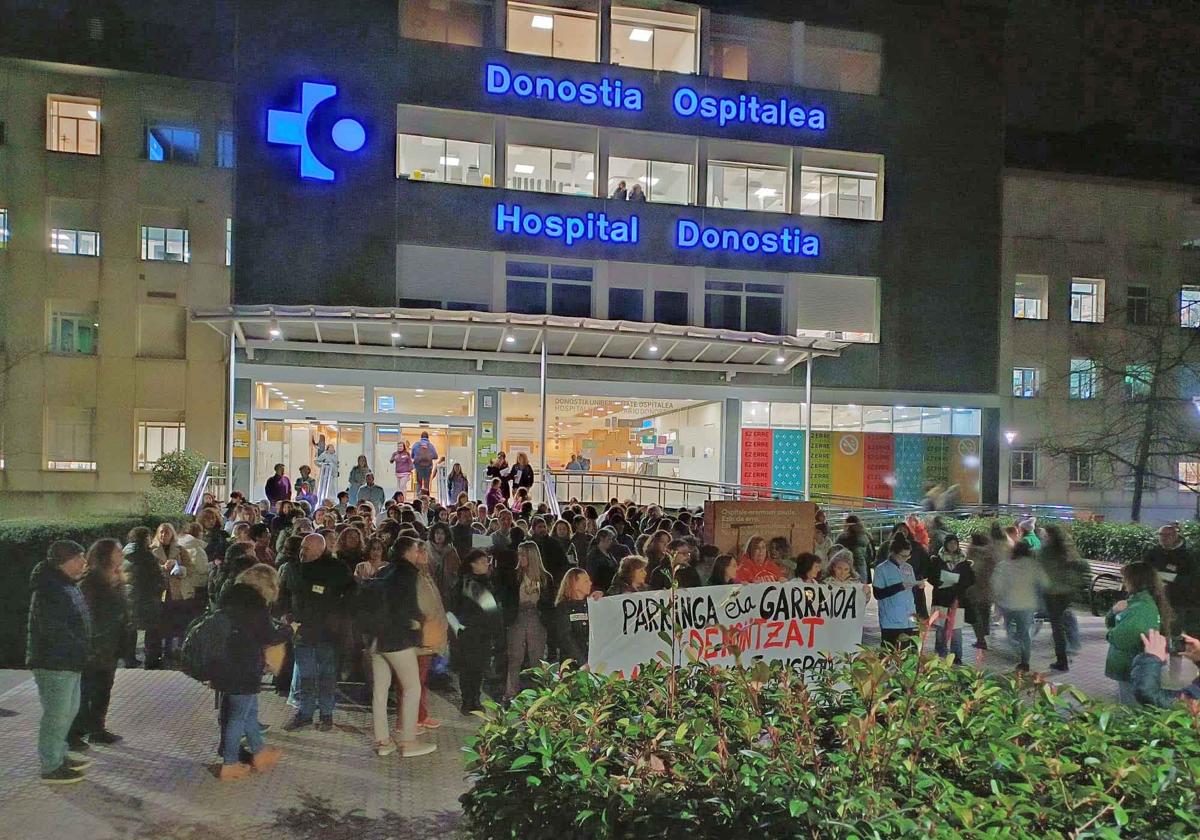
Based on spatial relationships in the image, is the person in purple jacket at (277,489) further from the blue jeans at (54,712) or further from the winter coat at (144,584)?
the blue jeans at (54,712)

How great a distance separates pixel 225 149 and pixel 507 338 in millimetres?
13338

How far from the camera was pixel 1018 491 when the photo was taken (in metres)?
33.5

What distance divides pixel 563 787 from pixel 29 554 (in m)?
11.2

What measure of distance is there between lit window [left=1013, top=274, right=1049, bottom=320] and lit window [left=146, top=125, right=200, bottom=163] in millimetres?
29413

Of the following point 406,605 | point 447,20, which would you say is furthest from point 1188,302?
point 406,605

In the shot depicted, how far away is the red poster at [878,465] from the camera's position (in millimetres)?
29547

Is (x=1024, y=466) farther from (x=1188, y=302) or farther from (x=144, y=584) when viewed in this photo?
(x=144, y=584)

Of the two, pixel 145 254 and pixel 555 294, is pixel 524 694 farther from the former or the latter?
pixel 145 254

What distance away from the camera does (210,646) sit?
23.3 ft

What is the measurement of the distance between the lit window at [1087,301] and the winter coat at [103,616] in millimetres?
35518

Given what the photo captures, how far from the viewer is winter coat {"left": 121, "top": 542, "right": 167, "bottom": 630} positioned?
32.6ft

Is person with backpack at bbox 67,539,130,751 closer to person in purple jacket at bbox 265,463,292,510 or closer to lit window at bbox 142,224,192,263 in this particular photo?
person in purple jacket at bbox 265,463,292,510

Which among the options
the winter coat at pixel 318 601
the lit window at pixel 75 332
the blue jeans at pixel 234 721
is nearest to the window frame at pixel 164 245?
the lit window at pixel 75 332

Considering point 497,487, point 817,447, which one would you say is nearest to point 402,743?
point 497,487
